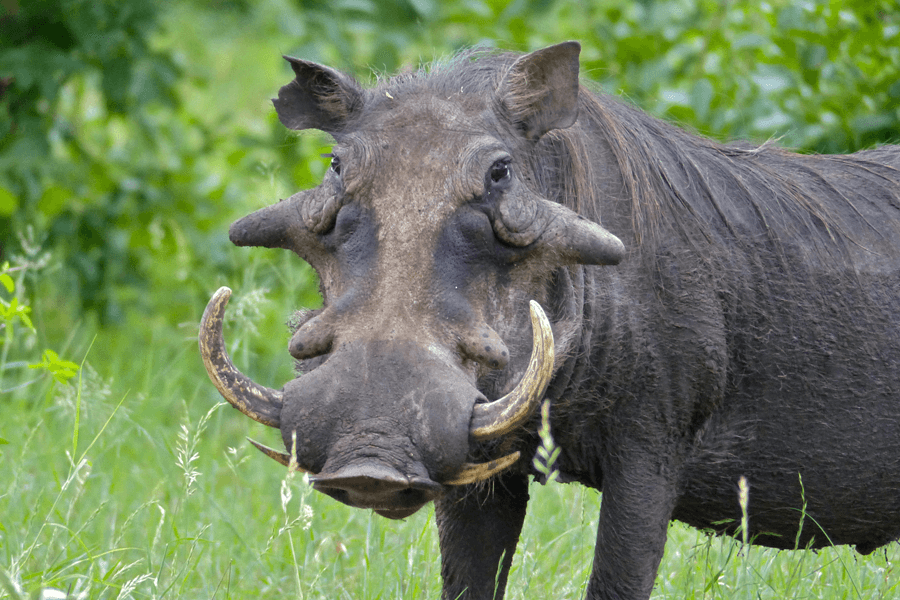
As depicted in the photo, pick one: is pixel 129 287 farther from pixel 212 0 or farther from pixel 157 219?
pixel 212 0

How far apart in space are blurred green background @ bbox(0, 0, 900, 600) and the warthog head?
145 centimetres

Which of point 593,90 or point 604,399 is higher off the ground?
point 593,90

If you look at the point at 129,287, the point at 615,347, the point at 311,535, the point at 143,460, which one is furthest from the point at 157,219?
the point at 615,347

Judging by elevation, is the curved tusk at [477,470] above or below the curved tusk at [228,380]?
below

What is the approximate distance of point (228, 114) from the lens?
19.5 feet

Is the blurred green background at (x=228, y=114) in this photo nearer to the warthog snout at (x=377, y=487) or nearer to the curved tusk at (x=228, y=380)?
the curved tusk at (x=228, y=380)

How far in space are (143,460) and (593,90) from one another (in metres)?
2.48

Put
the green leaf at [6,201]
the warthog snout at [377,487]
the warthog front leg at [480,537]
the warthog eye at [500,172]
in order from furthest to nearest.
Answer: the green leaf at [6,201] → the warthog front leg at [480,537] → the warthog eye at [500,172] → the warthog snout at [377,487]

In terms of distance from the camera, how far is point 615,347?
265cm

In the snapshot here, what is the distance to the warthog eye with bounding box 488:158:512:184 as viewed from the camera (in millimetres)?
2457

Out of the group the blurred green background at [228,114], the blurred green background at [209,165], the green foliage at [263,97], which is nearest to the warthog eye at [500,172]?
the blurred green background at [209,165]

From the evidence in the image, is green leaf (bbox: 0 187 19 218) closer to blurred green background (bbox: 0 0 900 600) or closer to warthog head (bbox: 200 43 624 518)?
blurred green background (bbox: 0 0 900 600)

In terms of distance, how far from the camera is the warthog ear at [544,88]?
257 cm

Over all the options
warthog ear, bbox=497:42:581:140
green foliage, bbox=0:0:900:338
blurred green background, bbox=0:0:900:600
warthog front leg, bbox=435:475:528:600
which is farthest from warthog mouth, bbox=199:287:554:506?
green foliage, bbox=0:0:900:338
